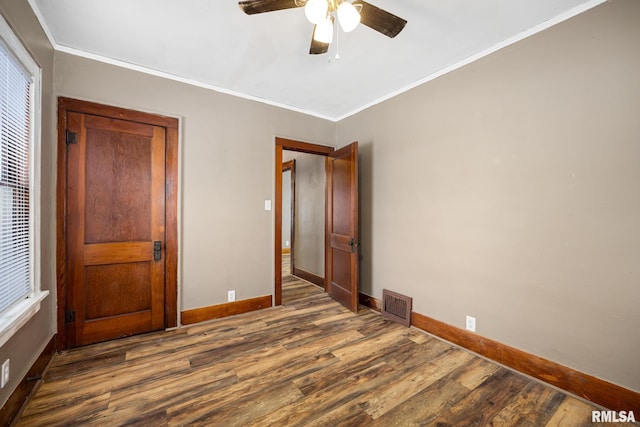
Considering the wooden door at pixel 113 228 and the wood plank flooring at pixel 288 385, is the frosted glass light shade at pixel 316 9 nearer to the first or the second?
the wooden door at pixel 113 228

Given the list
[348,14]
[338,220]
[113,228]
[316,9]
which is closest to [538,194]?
[348,14]

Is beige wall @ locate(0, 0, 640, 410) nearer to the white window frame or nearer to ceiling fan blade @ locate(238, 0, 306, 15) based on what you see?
the white window frame

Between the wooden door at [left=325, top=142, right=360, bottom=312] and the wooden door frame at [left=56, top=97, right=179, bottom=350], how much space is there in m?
1.97

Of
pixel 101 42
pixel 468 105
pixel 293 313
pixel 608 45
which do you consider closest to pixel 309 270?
pixel 293 313

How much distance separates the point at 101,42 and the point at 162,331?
8.99 ft

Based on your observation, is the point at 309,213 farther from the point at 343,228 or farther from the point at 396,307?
the point at 396,307

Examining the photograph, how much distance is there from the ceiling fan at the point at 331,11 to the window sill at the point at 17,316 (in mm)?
2170

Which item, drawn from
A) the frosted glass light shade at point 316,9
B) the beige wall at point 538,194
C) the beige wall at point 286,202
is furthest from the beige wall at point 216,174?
the beige wall at point 286,202

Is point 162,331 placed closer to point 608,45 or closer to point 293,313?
point 293,313

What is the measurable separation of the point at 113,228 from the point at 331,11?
8.61 ft

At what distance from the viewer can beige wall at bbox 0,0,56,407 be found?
5.24 feet

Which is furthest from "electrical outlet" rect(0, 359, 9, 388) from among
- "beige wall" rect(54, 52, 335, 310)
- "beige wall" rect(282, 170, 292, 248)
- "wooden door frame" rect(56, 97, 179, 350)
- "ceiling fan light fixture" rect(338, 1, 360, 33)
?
"beige wall" rect(282, 170, 292, 248)

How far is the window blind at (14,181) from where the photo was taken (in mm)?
1525

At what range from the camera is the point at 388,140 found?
3258mm
